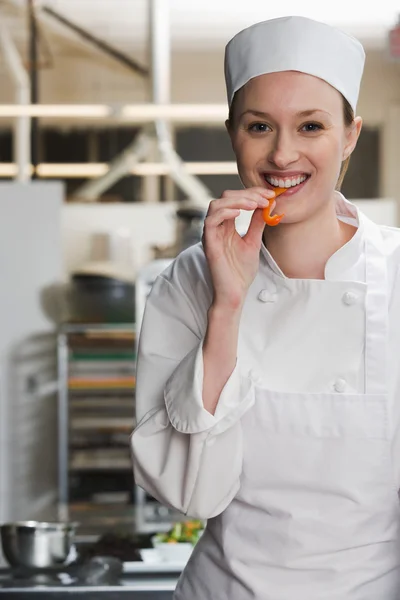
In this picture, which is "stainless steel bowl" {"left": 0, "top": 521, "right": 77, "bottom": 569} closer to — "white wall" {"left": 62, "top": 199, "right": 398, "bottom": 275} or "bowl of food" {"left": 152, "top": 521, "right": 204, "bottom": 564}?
"bowl of food" {"left": 152, "top": 521, "right": 204, "bottom": 564}

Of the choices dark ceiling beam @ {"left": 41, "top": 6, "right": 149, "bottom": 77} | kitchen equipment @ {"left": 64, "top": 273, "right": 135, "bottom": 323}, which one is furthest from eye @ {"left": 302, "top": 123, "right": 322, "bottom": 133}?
dark ceiling beam @ {"left": 41, "top": 6, "right": 149, "bottom": 77}

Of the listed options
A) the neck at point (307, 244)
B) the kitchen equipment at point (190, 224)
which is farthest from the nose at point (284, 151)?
the kitchen equipment at point (190, 224)

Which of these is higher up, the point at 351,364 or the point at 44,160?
the point at 44,160

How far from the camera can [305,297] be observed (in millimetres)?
1485

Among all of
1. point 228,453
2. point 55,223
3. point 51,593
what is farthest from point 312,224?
point 55,223

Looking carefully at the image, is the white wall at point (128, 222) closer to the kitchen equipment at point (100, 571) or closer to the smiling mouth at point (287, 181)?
the kitchen equipment at point (100, 571)

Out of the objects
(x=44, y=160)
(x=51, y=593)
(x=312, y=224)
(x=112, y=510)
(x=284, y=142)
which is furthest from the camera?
(x=44, y=160)

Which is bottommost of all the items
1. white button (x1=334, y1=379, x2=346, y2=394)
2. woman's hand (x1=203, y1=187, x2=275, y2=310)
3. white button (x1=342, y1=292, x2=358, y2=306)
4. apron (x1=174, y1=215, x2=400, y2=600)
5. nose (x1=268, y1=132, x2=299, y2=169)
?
apron (x1=174, y1=215, x2=400, y2=600)

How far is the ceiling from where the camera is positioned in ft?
24.8

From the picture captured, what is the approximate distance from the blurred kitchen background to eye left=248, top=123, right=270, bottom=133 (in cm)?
166

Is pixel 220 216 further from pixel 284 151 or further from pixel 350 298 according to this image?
pixel 350 298

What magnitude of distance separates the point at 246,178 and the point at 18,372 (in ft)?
13.3

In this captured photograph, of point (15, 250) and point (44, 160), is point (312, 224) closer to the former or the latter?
point (15, 250)

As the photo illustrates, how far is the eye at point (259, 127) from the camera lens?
4.60 ft
